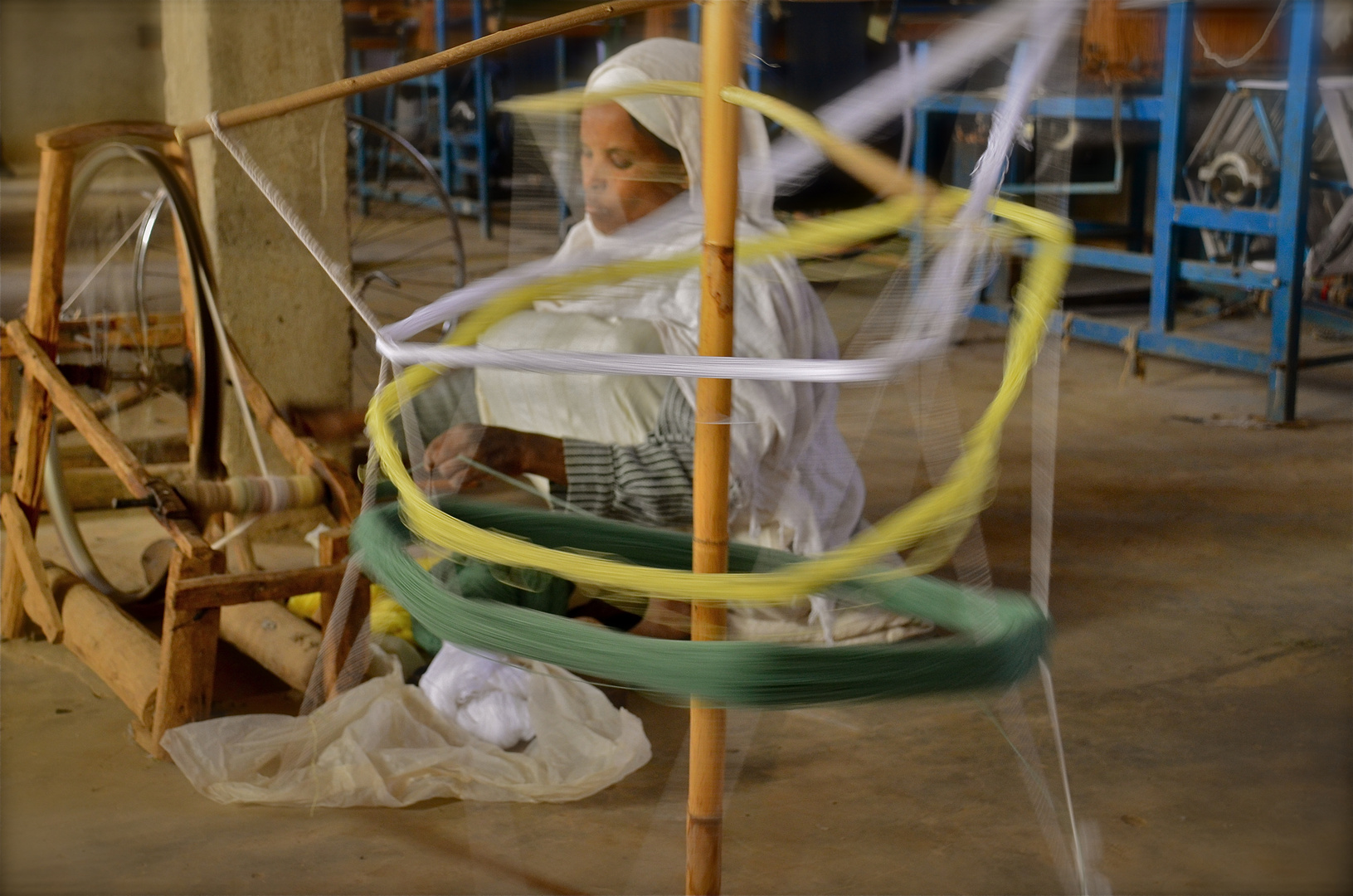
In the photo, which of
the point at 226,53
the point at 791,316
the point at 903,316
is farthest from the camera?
the point at 226,53

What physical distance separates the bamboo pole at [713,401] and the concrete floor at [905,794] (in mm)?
195

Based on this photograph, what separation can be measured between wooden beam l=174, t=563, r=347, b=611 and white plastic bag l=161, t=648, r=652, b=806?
0.62 feet

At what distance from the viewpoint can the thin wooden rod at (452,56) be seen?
3.73ft

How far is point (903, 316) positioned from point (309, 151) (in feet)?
8.06

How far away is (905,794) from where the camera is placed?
204 cm

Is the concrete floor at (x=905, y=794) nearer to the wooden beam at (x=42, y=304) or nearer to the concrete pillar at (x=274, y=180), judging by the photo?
the wooden beam at (x=42, y=304)

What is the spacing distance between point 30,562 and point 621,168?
1474 mm

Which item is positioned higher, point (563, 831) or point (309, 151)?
point (309, 151)

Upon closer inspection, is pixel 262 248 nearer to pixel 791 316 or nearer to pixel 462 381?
pixel 462 381

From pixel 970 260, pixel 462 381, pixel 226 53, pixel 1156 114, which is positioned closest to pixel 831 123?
pixel 970 260

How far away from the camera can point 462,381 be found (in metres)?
2.74

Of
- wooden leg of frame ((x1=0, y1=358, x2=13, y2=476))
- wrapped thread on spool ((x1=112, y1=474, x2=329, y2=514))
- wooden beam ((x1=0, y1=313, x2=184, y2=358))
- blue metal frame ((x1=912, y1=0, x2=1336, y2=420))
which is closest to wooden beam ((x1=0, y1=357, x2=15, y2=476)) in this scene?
wooden leg of frame ((x1=0, y1=358, x2=13, y2=476))

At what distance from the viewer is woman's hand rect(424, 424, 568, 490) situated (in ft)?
7.60

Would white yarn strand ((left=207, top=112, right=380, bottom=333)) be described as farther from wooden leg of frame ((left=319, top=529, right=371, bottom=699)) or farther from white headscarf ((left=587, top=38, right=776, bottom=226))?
wooden leg of frame ((left=319, top=529, right=371, bottom=699))
